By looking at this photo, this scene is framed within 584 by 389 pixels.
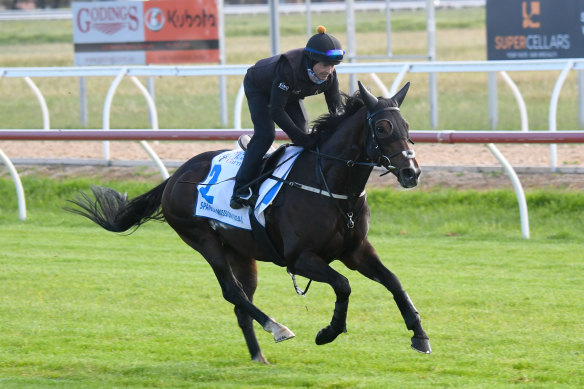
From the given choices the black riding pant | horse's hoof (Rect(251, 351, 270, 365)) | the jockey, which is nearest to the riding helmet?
the jockey

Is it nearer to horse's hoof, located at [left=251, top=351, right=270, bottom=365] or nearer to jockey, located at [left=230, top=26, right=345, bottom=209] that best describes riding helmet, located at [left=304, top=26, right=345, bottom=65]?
jockey, located at [left=230, top=26, right=345, bottom=209]

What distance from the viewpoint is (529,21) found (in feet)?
44.1

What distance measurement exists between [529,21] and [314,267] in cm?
896

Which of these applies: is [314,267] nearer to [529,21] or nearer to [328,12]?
[529,21]

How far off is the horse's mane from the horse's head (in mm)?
216

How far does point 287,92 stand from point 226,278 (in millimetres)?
1234

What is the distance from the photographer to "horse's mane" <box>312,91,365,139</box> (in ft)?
18.2

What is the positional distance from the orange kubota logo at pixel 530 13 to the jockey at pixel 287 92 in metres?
8.16

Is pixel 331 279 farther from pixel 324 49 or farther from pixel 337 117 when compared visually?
pixel 324 49

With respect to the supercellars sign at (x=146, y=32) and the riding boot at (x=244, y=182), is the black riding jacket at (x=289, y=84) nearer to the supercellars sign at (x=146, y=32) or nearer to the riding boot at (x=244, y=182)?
the riding boot at (x=244, y=182)

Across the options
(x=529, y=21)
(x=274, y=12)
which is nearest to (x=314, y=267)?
(x=274, y=12)

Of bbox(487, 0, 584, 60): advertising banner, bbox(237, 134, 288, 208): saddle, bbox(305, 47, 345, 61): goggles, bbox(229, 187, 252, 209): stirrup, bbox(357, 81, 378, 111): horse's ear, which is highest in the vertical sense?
bbox(487, 0, 584, 60): advertising banner

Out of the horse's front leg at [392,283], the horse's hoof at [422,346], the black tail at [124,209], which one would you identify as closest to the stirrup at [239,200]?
the horse's front leg at [392,283]

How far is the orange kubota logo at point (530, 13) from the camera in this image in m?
13.4
